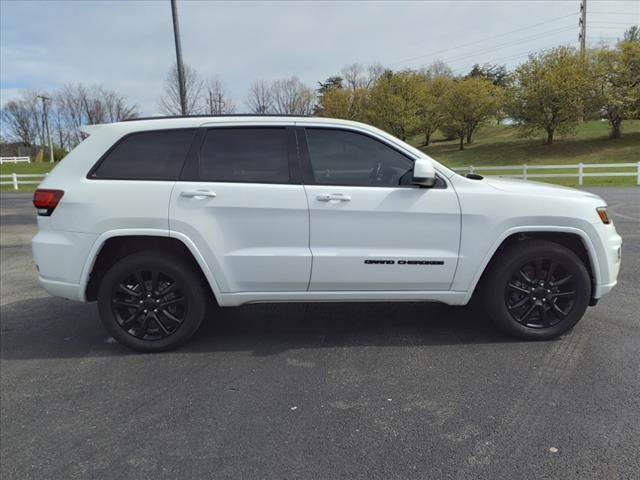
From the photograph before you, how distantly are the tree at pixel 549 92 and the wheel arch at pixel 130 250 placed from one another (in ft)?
140

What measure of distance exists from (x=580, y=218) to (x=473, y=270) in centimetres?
93

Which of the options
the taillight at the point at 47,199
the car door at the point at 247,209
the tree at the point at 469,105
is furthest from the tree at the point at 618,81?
the taillight at the point at 47,199

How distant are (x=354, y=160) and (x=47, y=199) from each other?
241 cm

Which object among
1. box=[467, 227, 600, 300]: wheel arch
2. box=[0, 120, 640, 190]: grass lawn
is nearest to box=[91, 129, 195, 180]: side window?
box=[467, 227, 600, 300]: wheel arch

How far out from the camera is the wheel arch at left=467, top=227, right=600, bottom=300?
3803mm

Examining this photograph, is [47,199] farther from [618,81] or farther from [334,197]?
[618,81]

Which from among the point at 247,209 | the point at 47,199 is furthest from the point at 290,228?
the point at 47,199

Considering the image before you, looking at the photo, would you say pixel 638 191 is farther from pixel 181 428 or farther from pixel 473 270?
pixel 181 428

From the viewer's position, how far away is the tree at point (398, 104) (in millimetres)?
47719

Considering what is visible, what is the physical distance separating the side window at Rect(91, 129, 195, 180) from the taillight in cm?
31

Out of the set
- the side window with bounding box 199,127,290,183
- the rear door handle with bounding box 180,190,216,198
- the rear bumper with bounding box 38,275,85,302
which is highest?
the side window with bounding box 199,127,290,183

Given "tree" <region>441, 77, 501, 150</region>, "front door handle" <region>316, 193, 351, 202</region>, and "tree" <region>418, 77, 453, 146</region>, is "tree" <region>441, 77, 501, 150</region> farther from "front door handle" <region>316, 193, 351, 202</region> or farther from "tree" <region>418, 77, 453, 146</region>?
"front door handle" <region>316, 193, 351, 202</region>

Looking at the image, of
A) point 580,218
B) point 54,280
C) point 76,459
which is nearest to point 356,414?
point 76,459

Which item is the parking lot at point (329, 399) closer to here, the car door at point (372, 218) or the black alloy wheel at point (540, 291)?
the black alloy wheel at point (540, 291)
